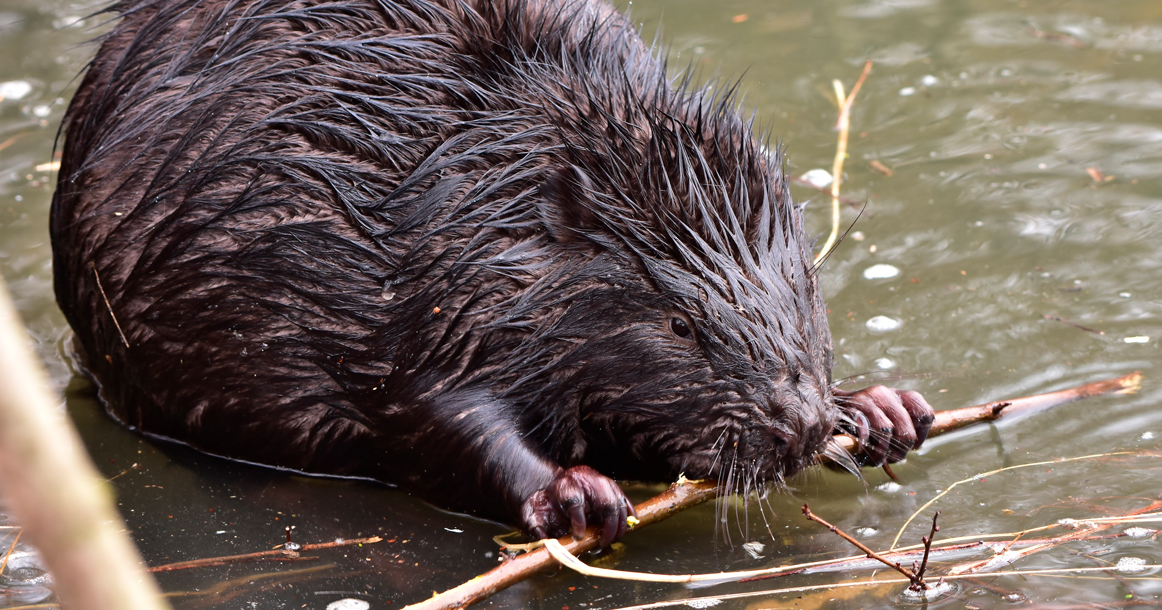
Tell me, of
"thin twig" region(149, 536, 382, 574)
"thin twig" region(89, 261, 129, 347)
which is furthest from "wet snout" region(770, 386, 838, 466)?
"thin twig" region(89, 261, 129, 347)

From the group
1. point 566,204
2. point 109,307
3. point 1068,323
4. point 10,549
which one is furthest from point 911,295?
point 10,549

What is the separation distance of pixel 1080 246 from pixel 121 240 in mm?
3391

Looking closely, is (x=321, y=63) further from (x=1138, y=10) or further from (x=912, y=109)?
(x=1138, y=10)

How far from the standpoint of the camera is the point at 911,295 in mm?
3988

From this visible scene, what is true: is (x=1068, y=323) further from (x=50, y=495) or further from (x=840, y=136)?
(x=50, y=495)

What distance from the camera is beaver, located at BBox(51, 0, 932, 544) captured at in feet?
9.36

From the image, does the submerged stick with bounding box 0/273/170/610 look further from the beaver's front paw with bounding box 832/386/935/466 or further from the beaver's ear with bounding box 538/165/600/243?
the beaver's front paw with bounding box 832/386/935/466

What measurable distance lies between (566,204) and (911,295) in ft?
5.39

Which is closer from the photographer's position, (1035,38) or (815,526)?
(815,526)

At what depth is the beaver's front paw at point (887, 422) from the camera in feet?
10.2

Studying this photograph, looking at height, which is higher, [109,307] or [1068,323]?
[1068,323]

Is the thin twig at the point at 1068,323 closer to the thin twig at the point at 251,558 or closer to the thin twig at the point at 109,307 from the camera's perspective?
the thin twig at the point at 251,558

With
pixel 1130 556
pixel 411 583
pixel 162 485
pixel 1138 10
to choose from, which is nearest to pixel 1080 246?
pixel 1130 556

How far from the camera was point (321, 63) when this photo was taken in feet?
10.4
